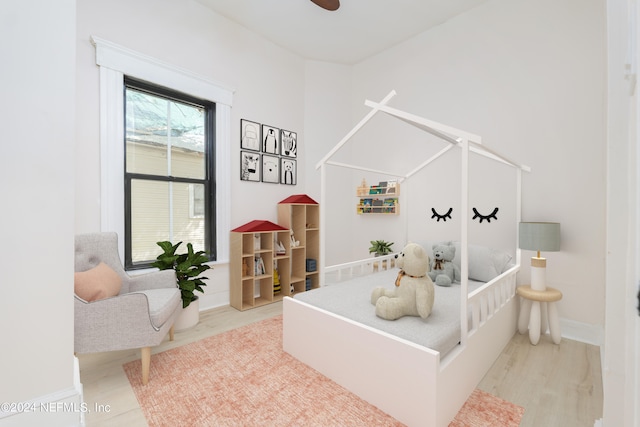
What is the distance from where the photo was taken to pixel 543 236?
7.34ft

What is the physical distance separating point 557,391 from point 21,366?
2809mm

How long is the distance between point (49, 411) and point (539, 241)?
3.24m

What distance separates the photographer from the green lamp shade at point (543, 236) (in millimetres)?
2221

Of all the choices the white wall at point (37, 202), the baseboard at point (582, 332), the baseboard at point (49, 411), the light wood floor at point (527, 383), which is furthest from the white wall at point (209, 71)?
the baseboard at point (582, 332)

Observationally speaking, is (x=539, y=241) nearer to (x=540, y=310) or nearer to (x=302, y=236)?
(x=540, y=310)

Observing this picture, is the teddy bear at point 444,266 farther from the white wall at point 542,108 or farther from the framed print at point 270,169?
the framed print at point 270,169

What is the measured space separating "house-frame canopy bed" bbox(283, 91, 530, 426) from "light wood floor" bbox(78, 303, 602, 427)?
0.46 feet

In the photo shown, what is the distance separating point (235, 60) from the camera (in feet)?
10.7

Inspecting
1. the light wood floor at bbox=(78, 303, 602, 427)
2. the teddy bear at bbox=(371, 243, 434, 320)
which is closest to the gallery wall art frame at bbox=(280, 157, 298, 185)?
the light wood floor at bbox=(78, 303, 602, 427)

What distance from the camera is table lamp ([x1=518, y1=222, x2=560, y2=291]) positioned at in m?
2.22

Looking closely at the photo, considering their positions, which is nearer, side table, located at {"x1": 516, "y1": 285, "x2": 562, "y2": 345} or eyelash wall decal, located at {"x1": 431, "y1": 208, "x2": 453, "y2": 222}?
side table, located at {"x1": 516, "y1": 285, "x2": 562, "y2": 345}

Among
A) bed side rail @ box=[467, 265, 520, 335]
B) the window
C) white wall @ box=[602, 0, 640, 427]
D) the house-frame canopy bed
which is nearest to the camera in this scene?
white wall @ box=[602, 0, 640, 427]

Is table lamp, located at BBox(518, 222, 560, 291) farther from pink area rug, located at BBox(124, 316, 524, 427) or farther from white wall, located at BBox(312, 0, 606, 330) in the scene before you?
pink area rug, located at BBox(124, 316, 524, 427)

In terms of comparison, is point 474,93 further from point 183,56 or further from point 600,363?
point 183,56
